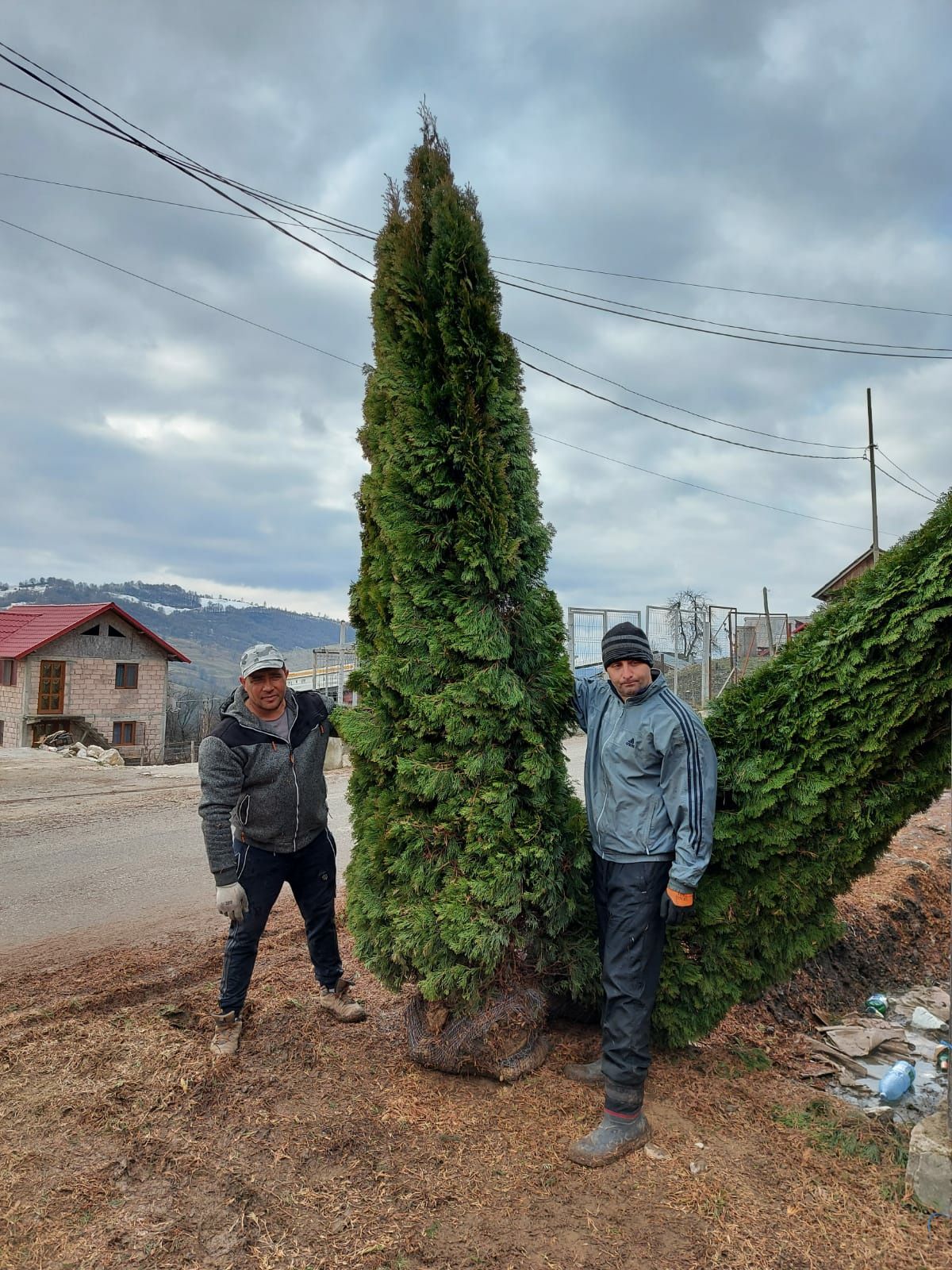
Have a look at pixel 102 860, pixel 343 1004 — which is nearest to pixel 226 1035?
pixel 343 1004

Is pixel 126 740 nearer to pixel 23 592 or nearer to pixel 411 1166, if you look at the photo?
pixel 411 1166

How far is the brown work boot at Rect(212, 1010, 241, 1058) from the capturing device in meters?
3.74

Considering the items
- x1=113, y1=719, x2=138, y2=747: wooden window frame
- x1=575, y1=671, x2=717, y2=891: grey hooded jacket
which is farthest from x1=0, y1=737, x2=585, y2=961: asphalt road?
x1=113, y1=719, x2=138, y2=747: wooden window frame

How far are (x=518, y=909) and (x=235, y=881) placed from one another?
1438mm

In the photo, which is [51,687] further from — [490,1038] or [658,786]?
[658,786]

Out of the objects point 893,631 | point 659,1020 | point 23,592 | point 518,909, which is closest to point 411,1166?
point 518,909

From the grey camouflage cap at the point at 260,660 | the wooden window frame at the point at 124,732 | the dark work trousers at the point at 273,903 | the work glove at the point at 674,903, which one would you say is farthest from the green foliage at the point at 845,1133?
the wooden window frame at the point at 124,732

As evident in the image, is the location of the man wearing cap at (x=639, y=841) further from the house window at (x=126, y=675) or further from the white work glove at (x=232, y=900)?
the house window at (x=126, y=675)

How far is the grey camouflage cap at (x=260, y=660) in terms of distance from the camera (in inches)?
152

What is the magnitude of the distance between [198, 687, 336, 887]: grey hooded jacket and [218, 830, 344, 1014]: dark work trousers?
77 mm

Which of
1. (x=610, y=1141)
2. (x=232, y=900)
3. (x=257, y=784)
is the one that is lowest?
(x=610, y=1141)

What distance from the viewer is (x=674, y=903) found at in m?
3.17

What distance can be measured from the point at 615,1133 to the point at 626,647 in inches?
75.2

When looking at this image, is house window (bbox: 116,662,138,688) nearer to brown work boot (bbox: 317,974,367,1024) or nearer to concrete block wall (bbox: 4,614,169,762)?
concrete block wall (bbox: 4,614,169,762)
